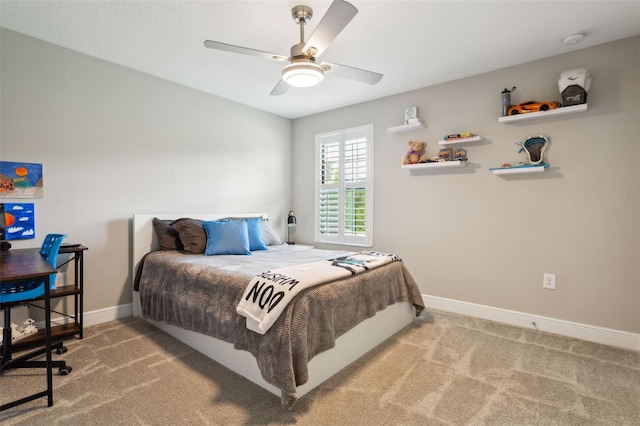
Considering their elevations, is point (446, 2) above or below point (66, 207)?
above

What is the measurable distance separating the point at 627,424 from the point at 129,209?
4013 millimetres

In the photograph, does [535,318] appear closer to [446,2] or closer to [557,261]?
[557,261]

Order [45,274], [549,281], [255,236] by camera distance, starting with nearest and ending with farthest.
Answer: [45,274], [549,281], [255,236]

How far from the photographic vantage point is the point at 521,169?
9.51 feet

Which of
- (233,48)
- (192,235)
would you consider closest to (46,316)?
(192,235)

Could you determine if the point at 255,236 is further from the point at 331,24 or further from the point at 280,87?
the point at 331,24

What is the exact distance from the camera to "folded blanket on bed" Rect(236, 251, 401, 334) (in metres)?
1.76

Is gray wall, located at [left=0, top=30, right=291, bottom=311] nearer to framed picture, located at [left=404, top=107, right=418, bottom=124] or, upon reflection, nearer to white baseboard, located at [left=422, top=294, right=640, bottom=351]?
framed picture, located at [left=404, top=107, right=418, bottom=124]

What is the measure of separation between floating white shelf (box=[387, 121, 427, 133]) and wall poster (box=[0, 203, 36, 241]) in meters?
3.53

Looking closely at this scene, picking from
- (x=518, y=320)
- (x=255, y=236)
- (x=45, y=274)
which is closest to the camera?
(x=45, y=274)

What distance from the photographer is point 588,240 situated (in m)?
2.72

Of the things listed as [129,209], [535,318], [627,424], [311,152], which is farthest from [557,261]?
[129,209]

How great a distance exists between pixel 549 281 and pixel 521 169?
1.05 m

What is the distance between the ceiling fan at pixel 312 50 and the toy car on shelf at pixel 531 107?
58.4 inches
